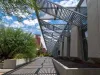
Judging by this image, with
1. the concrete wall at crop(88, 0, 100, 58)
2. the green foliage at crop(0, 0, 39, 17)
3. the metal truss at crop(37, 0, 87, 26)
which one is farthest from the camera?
the metal truss at crop(37, 0, 87, 26)

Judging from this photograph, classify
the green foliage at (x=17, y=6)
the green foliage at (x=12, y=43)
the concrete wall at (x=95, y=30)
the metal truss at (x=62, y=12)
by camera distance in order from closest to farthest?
the green foliage at (x=17, y=6), the concrete wall at (x=95, y=30), the metal truss at (x=62, y=12), the green foliage at (x=12, y=43)

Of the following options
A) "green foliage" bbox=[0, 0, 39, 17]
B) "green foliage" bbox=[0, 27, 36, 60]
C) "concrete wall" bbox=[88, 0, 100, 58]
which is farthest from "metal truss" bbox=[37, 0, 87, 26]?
"green foliage" bbox=[0, 0, 39, 17]

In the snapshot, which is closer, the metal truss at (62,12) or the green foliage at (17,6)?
the green foliage at (17,6)

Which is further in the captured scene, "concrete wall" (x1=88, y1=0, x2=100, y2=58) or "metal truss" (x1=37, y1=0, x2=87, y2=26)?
"metal truss" (x1=37, y1=0, x2=87, y2=26)

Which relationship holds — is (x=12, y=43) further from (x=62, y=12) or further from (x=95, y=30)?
(x=95, y=30)

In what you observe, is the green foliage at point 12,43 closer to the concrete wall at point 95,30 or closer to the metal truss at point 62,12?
the metal truss at point 62,12

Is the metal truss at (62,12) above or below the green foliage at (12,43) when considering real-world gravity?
above

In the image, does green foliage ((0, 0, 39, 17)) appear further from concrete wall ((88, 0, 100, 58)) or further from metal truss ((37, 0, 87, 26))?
metal truss ((37, 0, 87, 26))

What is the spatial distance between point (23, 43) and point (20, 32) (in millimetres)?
1467

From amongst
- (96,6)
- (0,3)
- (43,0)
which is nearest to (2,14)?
(0,3)

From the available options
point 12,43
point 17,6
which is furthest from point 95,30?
point 12,43

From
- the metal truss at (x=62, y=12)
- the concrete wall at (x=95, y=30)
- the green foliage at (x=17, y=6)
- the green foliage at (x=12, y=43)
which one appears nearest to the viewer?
the green foliage at (x=17, y=6)

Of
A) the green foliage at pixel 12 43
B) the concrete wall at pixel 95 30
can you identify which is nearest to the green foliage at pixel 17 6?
the concrete wall at pixel 95 30

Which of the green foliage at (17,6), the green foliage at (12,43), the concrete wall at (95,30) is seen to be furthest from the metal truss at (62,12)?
the green foliage at (17,6)
